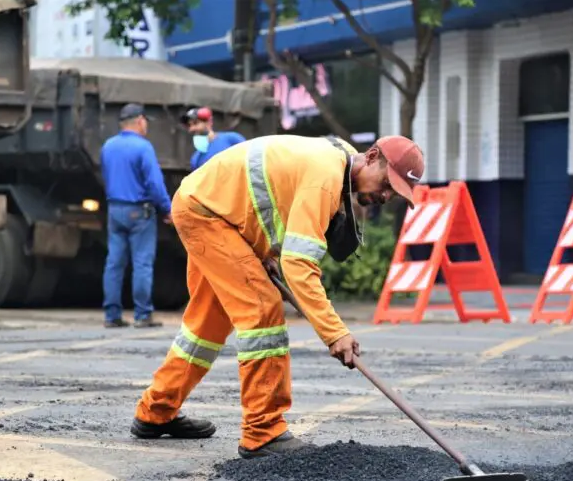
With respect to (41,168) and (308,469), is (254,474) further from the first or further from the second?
(41,168)

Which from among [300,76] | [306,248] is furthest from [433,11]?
[306,248]

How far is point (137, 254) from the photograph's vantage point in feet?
44.4

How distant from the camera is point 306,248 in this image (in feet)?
19.5

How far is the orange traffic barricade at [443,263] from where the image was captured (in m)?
14.0

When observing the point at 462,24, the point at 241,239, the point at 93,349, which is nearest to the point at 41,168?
the point at 93,349

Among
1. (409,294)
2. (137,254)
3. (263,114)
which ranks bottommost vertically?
(409,294)

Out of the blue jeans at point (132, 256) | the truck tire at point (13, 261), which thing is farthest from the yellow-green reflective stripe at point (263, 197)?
the truck tire at point (13, 261)

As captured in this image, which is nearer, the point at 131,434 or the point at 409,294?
the point at 131,434

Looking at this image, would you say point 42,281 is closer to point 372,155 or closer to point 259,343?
point 259,343

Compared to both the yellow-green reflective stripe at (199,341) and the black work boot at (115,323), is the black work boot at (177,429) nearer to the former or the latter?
the yellow-green reflective stripe at (199,341)

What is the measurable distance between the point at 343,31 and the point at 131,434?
52.6 feet

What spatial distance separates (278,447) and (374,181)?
1.16 metres

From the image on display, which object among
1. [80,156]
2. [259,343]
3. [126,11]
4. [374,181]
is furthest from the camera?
[126,11]

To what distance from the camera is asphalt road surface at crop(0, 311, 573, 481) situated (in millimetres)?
6465
